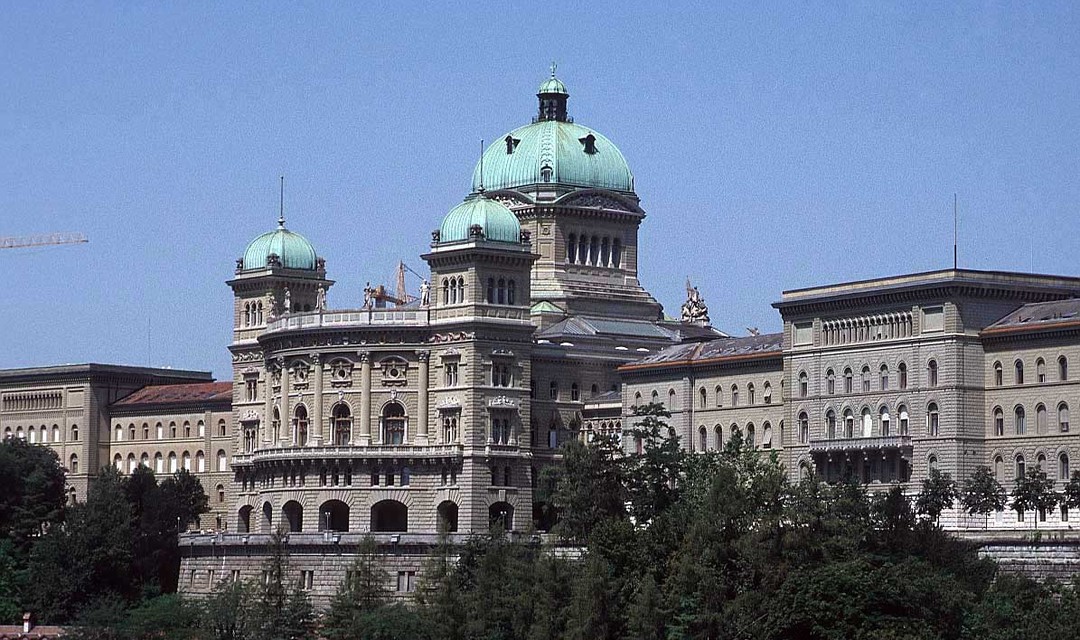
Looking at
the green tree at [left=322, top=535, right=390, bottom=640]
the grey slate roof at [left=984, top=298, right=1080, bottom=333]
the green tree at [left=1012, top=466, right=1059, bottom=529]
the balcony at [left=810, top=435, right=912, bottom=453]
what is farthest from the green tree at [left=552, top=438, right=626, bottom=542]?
the grey slate roof at [left=984, top=298, right=1080, bottom=333]

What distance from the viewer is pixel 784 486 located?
165500mm

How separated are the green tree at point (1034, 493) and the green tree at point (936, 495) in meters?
4.03

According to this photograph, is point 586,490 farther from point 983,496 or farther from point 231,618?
point 983,496

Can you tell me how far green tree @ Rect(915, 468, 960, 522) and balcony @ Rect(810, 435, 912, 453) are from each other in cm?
779

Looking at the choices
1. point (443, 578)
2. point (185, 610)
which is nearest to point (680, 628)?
point (443, 578)

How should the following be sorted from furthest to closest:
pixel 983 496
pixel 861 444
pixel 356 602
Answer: pixel 861 444, pixel 356 602, pixel 983 496

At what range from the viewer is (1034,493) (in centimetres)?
17812

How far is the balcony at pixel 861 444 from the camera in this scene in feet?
630

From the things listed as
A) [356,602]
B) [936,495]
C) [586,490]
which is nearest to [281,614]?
[356,602]

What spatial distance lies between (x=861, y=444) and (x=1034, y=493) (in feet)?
62.5

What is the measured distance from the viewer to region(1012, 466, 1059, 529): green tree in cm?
17762

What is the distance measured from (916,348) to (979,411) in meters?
6.02

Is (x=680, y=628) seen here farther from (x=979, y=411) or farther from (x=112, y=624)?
(x=112, y=624)

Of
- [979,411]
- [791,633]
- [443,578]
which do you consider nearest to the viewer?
[791,633]
